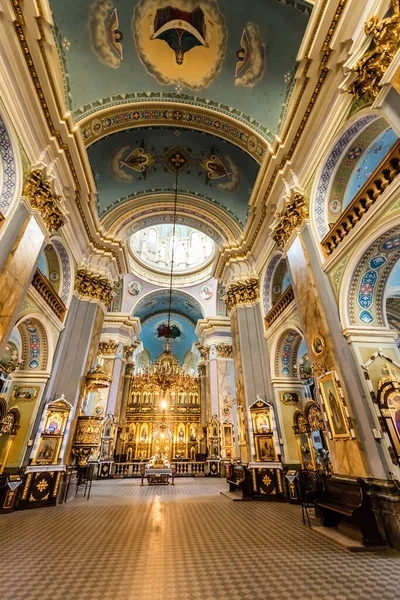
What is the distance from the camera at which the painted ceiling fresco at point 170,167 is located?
10.1 metres

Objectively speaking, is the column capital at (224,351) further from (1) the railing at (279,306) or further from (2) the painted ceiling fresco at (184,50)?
(2) the painted ceiling fresco at (184,50)

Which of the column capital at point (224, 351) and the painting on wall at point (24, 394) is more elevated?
the column capital at point (224, 351)

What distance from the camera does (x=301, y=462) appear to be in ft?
26.2

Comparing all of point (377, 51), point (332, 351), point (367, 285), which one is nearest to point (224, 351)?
point (332, 351)

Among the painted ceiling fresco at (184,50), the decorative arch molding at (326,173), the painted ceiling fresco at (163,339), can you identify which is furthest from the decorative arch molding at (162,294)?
the decorative arch molding at (326,173)

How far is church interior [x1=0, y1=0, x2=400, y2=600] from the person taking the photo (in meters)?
3.93

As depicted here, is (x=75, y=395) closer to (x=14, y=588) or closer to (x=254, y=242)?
(x=14, y=588)

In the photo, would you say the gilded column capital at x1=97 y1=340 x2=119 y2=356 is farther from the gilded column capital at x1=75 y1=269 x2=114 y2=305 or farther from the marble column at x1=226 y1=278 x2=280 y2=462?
the marble column at x1=226 y1=278 x2=280 y2=462

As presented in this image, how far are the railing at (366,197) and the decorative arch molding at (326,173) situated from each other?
19.9 inches

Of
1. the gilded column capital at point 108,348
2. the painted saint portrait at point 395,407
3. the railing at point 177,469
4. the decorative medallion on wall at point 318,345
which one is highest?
the gilded column capital at point 108,348

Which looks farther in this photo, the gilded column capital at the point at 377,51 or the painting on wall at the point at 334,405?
the painting on wall at the point at 334,405

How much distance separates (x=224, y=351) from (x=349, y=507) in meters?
14.1

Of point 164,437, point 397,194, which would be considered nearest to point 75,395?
point 397,194

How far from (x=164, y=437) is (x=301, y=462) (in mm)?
14735
